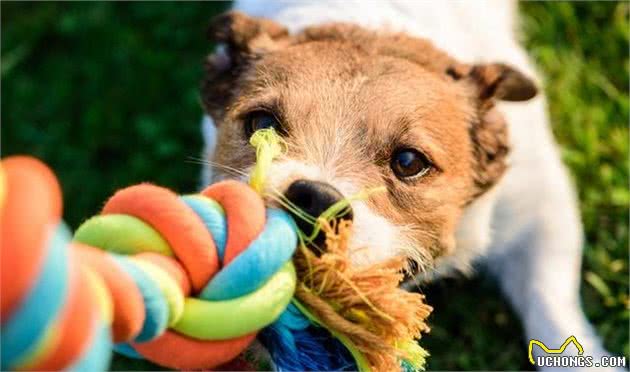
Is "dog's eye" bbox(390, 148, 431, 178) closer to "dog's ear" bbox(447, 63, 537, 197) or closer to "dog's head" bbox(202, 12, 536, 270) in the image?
"dog's head" bbox(202, 12, 536, 270)

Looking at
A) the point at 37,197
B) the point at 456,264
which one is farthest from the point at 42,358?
the point at 456,264

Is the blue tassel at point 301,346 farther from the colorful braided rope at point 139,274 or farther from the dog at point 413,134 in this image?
the dog at point 413,134

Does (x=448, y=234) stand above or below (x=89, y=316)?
below

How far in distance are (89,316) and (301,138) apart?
148 cm

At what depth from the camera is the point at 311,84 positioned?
3.16 meters

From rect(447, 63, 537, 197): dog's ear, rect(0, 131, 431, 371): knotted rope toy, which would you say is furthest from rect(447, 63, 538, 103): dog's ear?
rect(0, 131, 431, 371): knotted rope toy

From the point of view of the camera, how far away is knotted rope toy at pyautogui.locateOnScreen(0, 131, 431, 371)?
1.46 meters

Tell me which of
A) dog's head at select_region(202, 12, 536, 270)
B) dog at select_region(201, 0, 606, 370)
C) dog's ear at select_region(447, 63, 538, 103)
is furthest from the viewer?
dog's ear at select_region(447, 63, 538, 103)

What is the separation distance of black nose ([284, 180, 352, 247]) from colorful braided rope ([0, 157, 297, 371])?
102 millimetres

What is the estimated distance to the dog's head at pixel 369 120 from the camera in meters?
2.83

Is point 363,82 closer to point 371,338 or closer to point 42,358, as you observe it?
point 371,338

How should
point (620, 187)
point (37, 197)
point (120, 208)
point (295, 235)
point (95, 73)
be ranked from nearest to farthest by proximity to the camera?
point (37, 197) → point (120, 208) → point (295, 235) → point (620, 187) → point (95, 73)

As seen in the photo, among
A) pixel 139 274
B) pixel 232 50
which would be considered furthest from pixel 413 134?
pixel 139 274

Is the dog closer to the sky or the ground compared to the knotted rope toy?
closer to the ground
